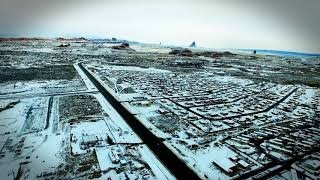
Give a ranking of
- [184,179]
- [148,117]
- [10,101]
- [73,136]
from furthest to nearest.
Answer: [10,101] → [148,117] → [73,136] → [184,179]

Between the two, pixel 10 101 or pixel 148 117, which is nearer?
pixel 148 117

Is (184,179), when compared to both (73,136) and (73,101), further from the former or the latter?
(73,101)

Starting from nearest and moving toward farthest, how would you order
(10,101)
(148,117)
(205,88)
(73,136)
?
1. (73,136)
2. (148,117)
3. (10,101)
4. (205,88)

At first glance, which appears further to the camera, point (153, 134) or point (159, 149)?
point (153, 134)

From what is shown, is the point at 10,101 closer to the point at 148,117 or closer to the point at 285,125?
the point at 148,117

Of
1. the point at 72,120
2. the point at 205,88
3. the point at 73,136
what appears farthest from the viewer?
the point at 205,88

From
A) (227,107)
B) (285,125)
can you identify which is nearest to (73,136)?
(227,107)

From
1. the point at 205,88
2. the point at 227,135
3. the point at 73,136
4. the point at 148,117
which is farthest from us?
the point at 205,88

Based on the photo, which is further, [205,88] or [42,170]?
[205,88]

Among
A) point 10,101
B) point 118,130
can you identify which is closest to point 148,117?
point 118,130
